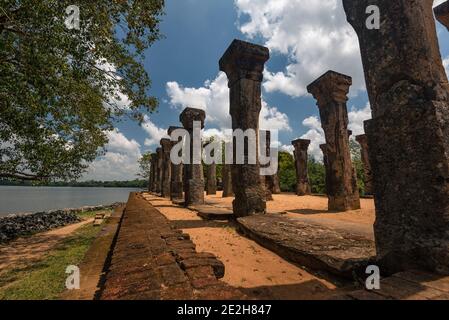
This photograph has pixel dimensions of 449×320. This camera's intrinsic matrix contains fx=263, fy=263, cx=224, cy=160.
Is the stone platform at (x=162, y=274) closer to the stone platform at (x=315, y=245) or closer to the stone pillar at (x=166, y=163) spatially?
the stone platform at (x=315, y=245)

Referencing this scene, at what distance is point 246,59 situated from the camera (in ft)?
23.9

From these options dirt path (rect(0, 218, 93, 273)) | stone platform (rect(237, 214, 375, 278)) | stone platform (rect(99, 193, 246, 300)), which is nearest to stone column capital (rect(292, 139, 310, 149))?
stone platform (rect(237, 214, 375, 278))

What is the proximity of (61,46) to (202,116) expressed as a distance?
6487mm

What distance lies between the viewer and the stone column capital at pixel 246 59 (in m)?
7.18

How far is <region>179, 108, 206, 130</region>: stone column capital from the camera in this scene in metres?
11.9

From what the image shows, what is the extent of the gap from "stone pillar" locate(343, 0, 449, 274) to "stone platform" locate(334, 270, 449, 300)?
192 mm

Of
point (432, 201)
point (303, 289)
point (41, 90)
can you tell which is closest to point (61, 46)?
point (41, 90)

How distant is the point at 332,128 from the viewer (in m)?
9.76

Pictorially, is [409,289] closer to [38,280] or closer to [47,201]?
[38,280]

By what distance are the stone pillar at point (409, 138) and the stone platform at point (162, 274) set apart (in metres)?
1.68

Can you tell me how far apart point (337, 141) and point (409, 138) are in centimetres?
756

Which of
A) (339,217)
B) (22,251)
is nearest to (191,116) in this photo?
(339,217)

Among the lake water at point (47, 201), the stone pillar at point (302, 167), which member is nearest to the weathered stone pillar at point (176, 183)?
the stone pillar at point (302, 167)

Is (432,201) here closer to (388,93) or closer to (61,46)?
(388,93)
